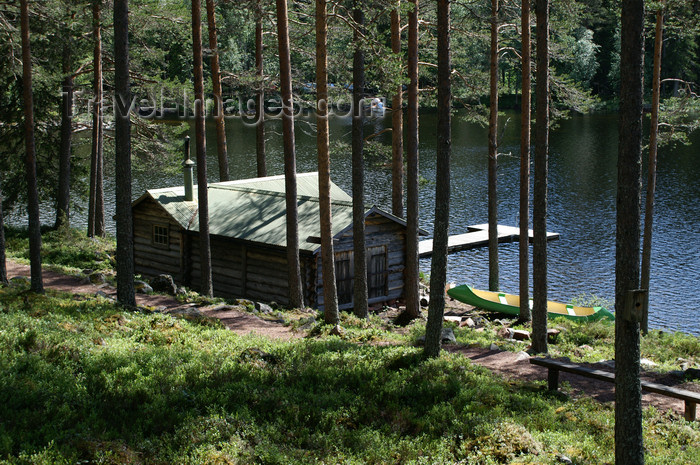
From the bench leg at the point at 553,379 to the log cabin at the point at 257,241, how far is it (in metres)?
10.2

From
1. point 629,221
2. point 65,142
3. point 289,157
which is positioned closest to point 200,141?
point 289,157

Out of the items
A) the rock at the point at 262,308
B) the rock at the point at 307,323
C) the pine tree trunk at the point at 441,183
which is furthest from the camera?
the rock at the point at 262,308

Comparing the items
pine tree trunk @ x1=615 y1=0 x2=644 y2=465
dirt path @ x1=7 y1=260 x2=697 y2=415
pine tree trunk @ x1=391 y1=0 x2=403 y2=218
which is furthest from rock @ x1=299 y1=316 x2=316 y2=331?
pine tree trunk @ x1=615 y1=0 x2=644 y2=465

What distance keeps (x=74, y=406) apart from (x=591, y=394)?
8564 mm

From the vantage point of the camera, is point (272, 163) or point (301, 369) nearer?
point (301, 369)

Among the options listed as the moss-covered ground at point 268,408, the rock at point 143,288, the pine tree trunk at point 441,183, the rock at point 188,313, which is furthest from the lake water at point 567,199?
the moss-covered ground at point 268,408

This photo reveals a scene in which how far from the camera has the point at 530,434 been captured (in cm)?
920

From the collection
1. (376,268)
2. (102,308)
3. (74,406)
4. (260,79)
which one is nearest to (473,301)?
(376,268)

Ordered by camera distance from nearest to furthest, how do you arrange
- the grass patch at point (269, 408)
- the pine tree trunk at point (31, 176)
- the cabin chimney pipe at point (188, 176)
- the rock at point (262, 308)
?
1. the grass patch at point (269, 408)
2. the pine tree trunk at point (31, 176)
3. the rock at point (262, 308)
4. the cabin chimney pipe at point (188, 176)

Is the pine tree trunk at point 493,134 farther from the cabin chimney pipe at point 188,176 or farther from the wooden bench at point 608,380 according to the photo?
the wooden bench at point 608,380

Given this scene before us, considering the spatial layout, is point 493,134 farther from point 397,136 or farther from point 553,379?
point 553,379

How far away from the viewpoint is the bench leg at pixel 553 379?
1160 centimetres

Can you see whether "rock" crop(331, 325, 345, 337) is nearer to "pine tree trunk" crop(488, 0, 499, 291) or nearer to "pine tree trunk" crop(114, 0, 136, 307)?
"pine tree trunk" crop(114, 0, 136, 307)

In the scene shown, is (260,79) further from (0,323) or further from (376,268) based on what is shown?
(0,323)
